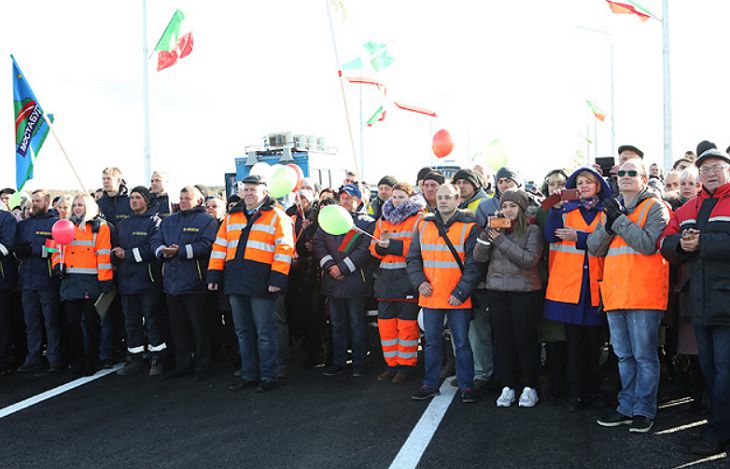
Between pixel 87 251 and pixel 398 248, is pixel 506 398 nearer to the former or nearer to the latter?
pixel 398 248

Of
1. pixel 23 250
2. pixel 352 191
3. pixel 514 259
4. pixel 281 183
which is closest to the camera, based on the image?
pixel 514 259

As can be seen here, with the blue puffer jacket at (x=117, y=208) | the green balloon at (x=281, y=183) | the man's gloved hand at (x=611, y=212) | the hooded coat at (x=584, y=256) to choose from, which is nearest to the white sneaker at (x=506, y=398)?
the hooded coat at (x=584, y=256)

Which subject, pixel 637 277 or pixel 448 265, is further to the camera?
pixel 448 265

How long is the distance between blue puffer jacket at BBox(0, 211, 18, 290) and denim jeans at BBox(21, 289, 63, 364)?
0.25 meters

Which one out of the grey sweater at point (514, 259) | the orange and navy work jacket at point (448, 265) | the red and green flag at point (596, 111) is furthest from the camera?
the red and green flag at point (596, 111)

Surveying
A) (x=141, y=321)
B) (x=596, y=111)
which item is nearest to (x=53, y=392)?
(x=141, y=321)

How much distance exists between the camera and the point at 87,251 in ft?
26.1

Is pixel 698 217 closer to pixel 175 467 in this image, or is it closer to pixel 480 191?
pixel 480 191

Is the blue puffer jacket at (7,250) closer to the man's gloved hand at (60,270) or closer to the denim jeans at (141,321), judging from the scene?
the man's gloved hand at (60,270)

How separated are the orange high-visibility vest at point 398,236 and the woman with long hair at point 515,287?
1.17 metres

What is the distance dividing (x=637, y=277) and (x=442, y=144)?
6.44m

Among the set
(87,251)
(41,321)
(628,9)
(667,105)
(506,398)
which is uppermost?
(628,9)

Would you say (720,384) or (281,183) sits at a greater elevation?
(281,183)

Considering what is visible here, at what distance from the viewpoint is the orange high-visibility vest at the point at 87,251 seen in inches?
311
